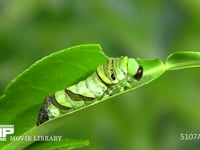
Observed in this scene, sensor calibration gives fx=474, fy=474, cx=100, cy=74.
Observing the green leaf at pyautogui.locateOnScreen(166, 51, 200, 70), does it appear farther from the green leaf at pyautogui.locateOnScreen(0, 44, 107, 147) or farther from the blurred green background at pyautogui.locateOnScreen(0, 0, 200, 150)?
the blurred green background at pyautogui.locateOnScreen(0, 0, 200, 150)

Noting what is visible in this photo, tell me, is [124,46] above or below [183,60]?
above

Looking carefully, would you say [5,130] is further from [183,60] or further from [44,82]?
[183,60]

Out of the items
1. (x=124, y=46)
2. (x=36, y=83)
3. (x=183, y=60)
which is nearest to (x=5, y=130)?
(x=36, y=83)

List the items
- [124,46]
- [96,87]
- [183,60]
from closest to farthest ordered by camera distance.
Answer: [183,60], [96,87], [124,46]

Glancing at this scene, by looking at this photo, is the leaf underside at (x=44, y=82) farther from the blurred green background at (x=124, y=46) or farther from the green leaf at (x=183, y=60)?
the blurred green background at (x=124, y=46)

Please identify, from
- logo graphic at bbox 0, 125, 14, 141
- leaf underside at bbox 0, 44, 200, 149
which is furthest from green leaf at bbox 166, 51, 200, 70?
logo graphic at bbox 0, 125, 14, 141

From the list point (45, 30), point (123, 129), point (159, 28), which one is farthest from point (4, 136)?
point (159, 28)
